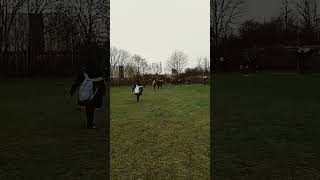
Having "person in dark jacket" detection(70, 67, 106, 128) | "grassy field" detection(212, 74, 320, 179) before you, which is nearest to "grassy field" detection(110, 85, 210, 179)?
"grassy field" detection(212, 74, 320, 179)

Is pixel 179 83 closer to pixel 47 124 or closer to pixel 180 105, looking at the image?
pixel 180 105

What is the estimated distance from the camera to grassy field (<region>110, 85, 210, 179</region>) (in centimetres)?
673

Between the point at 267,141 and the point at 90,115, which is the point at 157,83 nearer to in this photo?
the point at 90,115

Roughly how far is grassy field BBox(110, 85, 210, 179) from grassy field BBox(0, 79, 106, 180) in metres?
0.41

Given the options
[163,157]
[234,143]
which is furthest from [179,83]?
[163,157]

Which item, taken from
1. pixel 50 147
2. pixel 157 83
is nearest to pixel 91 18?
pixel 157 83

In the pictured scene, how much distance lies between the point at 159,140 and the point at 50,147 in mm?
2388

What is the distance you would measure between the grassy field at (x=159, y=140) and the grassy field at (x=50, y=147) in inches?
16.3

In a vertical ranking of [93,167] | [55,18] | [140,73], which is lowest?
[93,167]

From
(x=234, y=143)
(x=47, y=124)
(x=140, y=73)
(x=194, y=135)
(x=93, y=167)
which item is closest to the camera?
(x=93, y=167)

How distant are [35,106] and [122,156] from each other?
11878mm

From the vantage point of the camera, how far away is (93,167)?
7086mm

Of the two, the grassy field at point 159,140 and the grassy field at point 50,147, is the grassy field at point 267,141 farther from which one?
the grassy field at point 50,147

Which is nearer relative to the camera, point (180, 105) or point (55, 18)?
point (180, 105)
